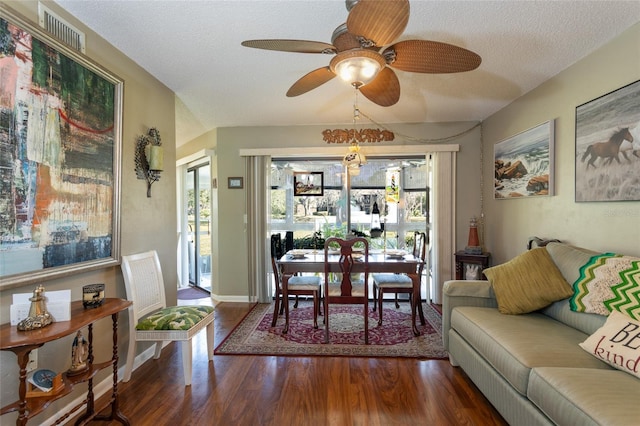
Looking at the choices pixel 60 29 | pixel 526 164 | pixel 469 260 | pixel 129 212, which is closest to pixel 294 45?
pixel 60 29

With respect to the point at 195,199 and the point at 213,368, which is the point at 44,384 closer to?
the point at 213,368

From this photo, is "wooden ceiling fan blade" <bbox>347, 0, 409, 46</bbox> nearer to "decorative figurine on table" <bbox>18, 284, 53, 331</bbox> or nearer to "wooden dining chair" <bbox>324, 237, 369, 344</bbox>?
"wooden dining chair" <bbox>324, 237, 369, 344</bbox>

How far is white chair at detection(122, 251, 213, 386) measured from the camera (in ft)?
7.18

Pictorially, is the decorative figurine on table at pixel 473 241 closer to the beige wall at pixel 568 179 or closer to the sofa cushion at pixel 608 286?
the beige wall at pixel 568 179

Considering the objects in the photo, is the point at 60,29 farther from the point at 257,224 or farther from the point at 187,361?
the point at 257,224

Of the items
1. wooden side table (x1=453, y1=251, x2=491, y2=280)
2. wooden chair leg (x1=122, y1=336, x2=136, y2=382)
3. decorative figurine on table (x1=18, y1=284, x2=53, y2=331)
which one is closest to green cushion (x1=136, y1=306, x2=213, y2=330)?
wooden chair leg (x1=122, y1=336, x2=136, y2=382)

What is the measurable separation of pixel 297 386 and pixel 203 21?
2.58m

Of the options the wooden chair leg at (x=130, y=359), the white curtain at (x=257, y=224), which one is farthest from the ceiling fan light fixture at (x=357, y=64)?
the white curtain at (x=257, y=224)

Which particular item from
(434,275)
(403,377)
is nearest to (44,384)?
(403,377)

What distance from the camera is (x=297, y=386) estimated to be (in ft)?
7.17

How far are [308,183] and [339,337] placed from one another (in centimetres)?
225

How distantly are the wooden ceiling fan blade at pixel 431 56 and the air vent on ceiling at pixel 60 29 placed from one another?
1.91m

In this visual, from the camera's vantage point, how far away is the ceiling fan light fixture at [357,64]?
1541 millimetres

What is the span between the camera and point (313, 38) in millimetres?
2232
